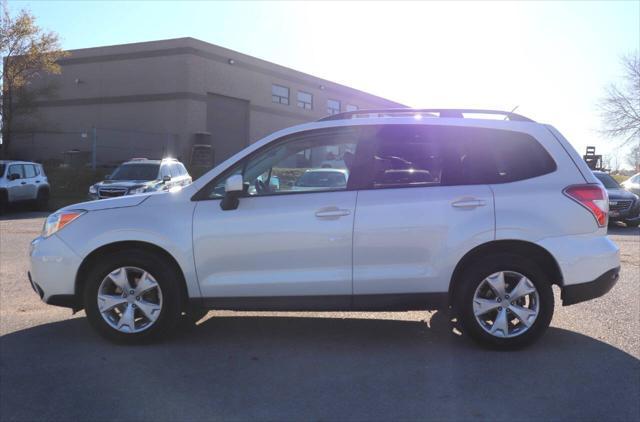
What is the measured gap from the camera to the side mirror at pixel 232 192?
175 inches

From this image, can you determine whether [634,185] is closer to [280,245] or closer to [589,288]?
[589,288]

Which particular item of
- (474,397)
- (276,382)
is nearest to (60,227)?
(276,382)

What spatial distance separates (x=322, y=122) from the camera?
192 inches

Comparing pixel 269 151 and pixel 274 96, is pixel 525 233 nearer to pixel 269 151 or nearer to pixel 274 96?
pixel 269 151

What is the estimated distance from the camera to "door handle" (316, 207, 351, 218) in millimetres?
4457

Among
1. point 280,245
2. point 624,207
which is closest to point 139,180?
point 280,245

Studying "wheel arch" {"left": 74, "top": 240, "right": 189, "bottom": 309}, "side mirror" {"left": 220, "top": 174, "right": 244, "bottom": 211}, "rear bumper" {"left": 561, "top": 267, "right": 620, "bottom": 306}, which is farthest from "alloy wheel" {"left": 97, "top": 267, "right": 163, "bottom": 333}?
"rear bumper" {"left": 561, "top": 267, "right": 620, "bottom": 306}

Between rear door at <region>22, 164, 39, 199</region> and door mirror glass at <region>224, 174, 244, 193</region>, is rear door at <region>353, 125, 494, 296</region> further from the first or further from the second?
rear door at <region>22, 164, 39, 199</region>

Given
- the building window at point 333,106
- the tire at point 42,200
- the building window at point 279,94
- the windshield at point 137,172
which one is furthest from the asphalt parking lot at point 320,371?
the building window at point 333,106

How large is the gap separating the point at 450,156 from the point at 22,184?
17.2 m

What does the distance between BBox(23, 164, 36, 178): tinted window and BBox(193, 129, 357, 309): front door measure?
16420mm

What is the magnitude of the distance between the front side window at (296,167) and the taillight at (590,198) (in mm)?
1817

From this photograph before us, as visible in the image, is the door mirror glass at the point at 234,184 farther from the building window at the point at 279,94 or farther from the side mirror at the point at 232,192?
the building window at the point at 279,94

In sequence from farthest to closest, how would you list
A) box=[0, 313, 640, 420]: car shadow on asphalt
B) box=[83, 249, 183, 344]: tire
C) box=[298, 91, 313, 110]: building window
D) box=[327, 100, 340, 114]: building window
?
box=[327, 100, 340, 114]: building window → box=[298, 91, 313, 110]: building window → box=[83, 249, 183, 344]: tire → box=[0, 313, 640, 420]: car shadow on asphalt
